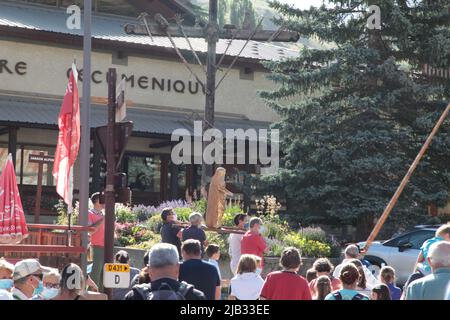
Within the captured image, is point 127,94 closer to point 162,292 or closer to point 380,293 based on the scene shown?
point 380,293

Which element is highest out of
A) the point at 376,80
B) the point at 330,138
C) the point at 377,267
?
the point at 376,80

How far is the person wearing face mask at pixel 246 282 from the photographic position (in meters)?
10.6

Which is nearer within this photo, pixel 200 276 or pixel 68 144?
pixel 200 276

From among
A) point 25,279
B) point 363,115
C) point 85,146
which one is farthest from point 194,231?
point 363,115

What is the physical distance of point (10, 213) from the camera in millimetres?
14422

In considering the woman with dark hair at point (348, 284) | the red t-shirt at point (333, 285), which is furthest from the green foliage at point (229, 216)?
the woman with dark hair at point (348, 284)

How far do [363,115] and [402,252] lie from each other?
6.01 metres

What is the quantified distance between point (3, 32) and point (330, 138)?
35.0 feet

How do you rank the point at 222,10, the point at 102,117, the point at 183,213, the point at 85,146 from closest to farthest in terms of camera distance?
the point at 85,146, the point at 183,213, the point at 102,117, the point at 222,10

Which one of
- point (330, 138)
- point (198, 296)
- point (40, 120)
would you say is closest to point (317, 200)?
point (330, 138)

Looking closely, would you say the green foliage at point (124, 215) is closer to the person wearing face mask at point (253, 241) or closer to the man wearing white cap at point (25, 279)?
the person wearing face mask at point (253, 241)

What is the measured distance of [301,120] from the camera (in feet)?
85.0

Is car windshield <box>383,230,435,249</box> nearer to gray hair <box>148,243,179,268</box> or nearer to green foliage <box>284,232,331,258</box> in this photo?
green foliage <box>284,232,331,258</box>
